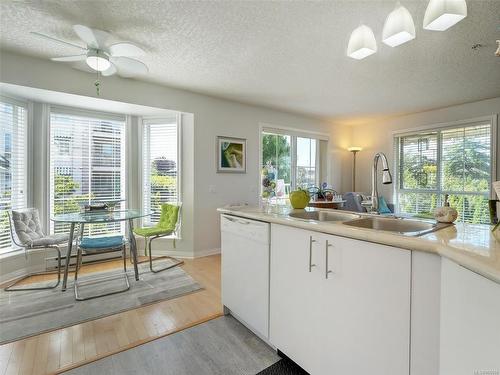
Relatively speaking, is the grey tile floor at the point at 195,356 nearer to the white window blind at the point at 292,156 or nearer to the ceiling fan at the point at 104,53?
the ceiling fan at the point at 104,53

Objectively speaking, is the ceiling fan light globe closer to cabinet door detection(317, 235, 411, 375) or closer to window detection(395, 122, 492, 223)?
cabinet door detection(317, 235, 411, 375)

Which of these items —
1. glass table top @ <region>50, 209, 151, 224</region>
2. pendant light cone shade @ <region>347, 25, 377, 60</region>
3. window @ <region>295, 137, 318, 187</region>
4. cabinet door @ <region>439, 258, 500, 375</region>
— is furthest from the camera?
window @ <region>295, 137, 318, 187</region>

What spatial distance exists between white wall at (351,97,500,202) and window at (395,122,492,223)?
0.17 metres

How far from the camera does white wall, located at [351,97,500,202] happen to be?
4.00 m

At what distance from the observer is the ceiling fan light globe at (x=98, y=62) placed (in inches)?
86.7

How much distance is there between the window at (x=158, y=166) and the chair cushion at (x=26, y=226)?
52.8 inches

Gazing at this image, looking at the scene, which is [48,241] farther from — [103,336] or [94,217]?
[103,336]

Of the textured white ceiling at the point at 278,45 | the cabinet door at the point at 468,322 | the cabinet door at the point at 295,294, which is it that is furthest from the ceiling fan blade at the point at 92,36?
the cabinet door at the point at 468,322

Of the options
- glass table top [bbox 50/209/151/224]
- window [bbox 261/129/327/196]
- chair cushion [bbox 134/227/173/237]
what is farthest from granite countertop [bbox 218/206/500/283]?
window [bbox 261/129/327/196]

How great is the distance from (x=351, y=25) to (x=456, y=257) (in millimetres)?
1951

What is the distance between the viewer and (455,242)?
0.93m

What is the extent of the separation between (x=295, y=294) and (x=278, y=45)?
83.5 inches

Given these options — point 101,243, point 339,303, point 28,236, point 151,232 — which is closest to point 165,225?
point 151,232

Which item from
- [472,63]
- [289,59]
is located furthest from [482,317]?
[472,63]
